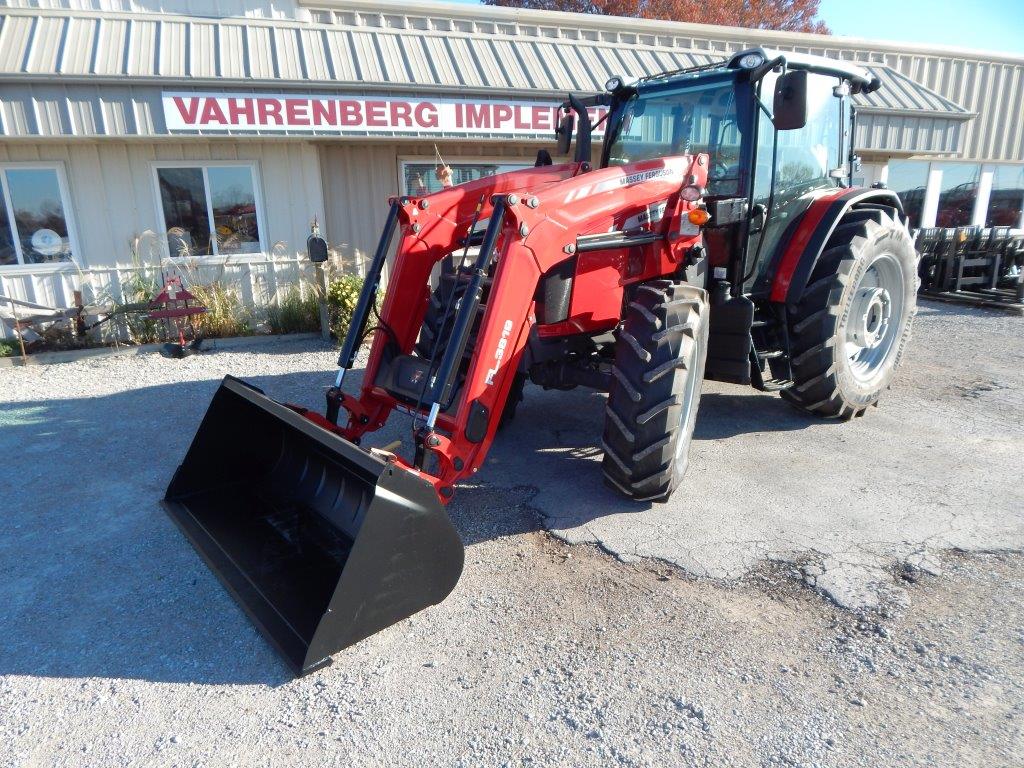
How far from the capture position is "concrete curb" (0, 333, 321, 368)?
736 cm

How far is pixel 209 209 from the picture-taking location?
8523mm

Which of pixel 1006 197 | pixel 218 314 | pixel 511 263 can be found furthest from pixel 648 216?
pixel 1006 197

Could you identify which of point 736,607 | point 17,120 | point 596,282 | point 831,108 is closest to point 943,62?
point 831,108

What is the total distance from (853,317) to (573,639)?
383cm

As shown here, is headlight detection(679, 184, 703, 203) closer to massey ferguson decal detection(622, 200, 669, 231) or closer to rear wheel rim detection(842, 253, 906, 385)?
massey ferguson decal detection(622, 200, 669, 231)

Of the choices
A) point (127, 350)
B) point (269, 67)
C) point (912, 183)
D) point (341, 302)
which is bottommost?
point (127, 350)

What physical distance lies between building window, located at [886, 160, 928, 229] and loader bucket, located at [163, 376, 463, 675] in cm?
1385

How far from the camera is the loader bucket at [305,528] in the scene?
8.44ft

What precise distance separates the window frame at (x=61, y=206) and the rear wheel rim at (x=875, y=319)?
8487mm

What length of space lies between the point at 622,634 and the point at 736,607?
22.1 inches

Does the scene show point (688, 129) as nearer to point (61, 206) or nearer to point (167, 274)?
point (167, 274)

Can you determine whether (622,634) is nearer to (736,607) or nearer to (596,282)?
(736,607)

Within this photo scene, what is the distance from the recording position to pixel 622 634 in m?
2.78

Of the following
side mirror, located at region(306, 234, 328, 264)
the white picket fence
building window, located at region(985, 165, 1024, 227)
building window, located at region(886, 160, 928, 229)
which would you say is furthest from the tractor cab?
building window, located at region(985, 165, 1024, 227)
